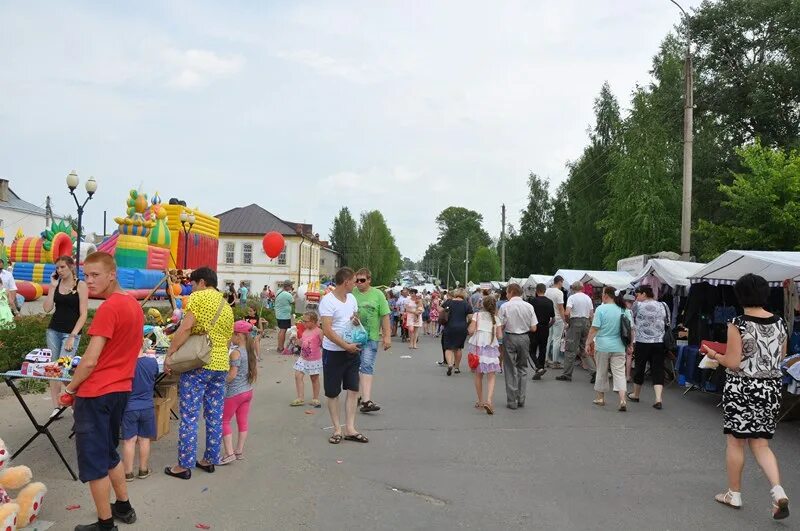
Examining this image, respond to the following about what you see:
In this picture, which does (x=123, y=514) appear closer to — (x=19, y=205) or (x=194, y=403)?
(x=194, y=403)

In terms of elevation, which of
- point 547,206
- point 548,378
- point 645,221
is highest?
point 547,206

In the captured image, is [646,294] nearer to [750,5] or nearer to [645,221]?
[645,221]

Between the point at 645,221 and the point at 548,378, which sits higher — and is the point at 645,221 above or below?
above

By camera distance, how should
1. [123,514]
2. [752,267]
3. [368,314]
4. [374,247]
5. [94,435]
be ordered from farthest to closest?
[374,247]
[752,267]
[368,314]
[123,514]
[94,435]

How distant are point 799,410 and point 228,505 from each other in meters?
7.81

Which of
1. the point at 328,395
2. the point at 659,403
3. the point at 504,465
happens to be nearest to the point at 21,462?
the point at 328,395

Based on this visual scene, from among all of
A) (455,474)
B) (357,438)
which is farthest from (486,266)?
(455,474)

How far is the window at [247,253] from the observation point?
204 feet

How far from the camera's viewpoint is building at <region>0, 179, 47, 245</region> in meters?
60.2

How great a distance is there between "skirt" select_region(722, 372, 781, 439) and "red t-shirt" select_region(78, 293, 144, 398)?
4483mm

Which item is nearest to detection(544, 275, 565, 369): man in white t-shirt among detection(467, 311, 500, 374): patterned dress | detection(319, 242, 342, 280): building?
detection(467, 311, 500, 374): patterned dress

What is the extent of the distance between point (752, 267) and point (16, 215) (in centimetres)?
6654

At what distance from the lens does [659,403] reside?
9.68 meters

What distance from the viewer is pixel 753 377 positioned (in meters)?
5.10
